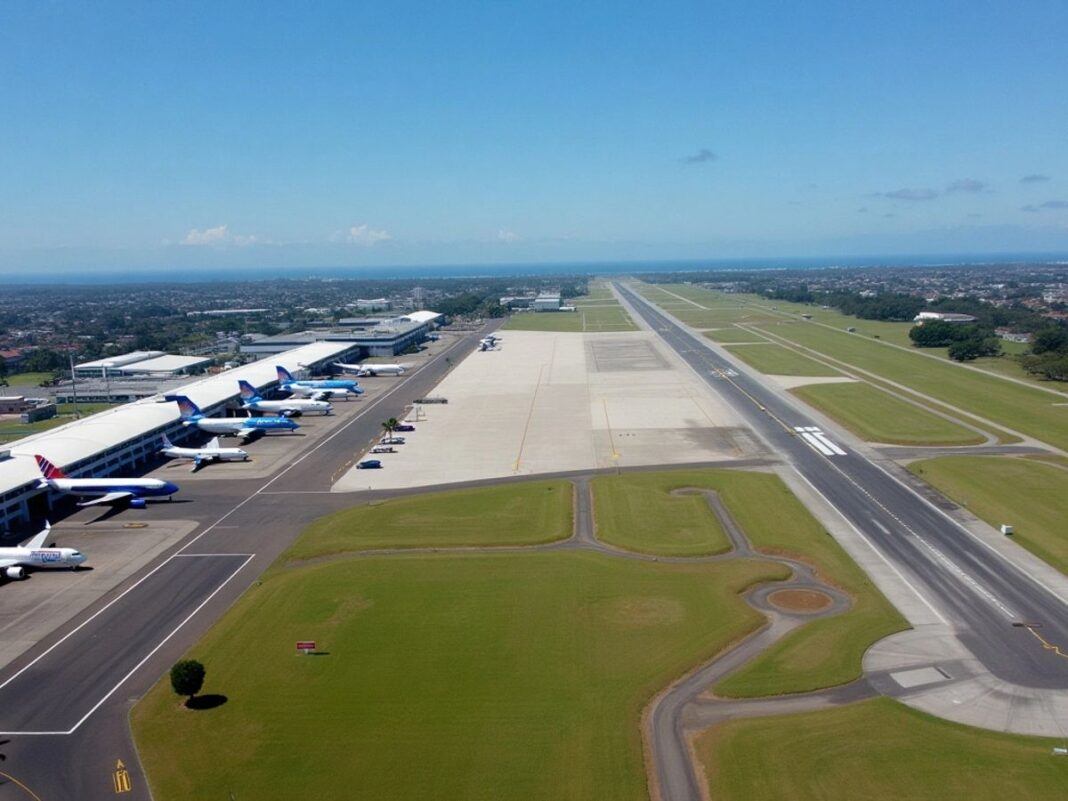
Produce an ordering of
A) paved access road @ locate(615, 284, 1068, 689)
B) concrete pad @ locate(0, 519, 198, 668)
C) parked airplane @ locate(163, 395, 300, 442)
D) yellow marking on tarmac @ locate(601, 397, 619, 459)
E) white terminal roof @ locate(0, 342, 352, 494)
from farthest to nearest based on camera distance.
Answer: parked airplane @ locate(163, 395, 300, 442)
yellow marking on tarmac @ locate(601, 397, 619, 459)
white terminal roof @ locate(0, 342, 352, 494)
concrete pad @ locate(0, 519, 198, 668)
paved access road @ locate(615, 284, 1068, 689)

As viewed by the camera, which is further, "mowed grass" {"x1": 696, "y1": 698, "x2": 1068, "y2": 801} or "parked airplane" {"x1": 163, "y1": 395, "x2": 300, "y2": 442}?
"parked airplane" {"x1": 163, "y1": 395, "x2": 300, "y2": 442}

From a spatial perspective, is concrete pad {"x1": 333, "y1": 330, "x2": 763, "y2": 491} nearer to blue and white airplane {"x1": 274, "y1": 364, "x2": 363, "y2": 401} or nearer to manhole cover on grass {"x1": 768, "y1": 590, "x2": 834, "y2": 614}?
blue and white airplane {"x1": 274, "y1": 364, "x2": 363, "y2": 401}

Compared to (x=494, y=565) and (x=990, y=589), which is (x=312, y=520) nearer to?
(x=494, y=565)

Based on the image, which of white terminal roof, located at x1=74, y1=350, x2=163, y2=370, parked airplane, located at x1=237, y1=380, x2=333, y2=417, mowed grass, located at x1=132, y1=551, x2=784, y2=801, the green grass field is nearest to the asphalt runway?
mowed grass, located at x1=132, y1=551, x2=784, y2=801

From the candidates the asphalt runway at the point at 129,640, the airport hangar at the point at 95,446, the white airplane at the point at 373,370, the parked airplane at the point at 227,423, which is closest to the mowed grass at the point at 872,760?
the asphalt runway at the point at 129,640

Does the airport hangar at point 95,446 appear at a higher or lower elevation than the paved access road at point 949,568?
higher

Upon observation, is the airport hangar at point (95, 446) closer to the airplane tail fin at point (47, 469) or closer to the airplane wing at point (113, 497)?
the airplane tail fin at point (47, 469)

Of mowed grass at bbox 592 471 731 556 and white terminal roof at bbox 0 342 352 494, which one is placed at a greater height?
white terminal roof at bbox 0 342 352 494

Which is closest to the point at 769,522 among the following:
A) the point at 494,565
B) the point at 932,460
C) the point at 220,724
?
the point at 494,565
